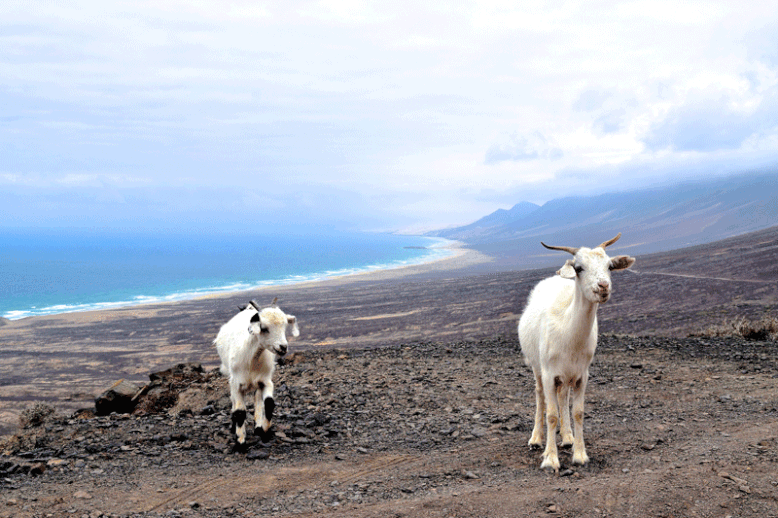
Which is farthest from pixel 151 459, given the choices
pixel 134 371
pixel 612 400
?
pixel 134 371

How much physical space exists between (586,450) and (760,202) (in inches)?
8020

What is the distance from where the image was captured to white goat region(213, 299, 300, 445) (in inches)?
332

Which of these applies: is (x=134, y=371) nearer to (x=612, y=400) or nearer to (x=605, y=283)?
(x=612, y=400)

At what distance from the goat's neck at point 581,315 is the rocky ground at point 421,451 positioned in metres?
1.81

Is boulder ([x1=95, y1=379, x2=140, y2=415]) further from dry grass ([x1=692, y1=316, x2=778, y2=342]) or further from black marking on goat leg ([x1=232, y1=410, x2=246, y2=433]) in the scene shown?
dry grass ([x1=692, y1=316, x2=778, y2=342])

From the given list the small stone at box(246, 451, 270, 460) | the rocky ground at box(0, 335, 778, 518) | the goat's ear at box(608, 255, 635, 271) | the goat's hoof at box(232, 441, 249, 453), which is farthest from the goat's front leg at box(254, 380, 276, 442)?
the goat's ear at box(608, 255, 635, 271)

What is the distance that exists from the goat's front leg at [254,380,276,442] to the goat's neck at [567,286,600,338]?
16.4 ft

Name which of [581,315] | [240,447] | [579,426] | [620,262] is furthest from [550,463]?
[240,447]

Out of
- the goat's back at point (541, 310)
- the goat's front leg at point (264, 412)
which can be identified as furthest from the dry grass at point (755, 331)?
the goat's front leg at point (264, 412)

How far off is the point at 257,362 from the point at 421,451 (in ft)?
10.2

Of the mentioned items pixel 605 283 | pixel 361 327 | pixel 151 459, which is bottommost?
pixel 361 327

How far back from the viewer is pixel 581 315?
22.3 feet

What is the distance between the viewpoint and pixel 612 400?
10195 mm

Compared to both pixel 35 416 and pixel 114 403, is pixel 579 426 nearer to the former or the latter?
pixel 114 403
